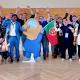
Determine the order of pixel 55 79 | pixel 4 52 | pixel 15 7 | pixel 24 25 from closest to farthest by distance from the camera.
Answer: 1. pixel 55 79
2. pixel 4 52
3. pixel 24 25
4. pixel 15 7

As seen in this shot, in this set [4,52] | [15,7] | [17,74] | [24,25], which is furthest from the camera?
[15,7]

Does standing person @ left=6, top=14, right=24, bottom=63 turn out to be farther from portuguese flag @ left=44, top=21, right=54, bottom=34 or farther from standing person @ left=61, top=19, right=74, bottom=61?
standing person @ left=61, top=19, right=74, bottom=61

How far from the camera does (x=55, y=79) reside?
5.54 metres

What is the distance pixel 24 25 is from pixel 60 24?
107cm

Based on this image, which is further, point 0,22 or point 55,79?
point 0,22

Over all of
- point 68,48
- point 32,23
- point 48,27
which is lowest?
point 68,48

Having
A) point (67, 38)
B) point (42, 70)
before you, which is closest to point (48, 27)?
point (67, 38)
